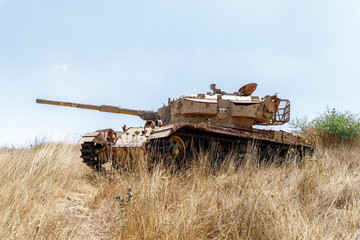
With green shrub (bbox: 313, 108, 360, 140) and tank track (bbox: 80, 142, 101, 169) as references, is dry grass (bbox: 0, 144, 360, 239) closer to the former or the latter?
tank track (bbox: 80, 142, 101, 169)

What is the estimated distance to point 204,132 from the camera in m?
7.35

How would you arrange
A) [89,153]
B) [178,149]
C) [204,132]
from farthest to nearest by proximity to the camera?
[89,153]
[204,132]
[178,149]

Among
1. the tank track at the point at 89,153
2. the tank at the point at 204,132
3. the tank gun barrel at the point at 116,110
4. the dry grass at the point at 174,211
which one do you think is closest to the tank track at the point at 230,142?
the tank at the point at 204,132

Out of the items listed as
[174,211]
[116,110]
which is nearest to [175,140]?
[174,211]

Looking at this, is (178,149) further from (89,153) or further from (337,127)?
(337,127)

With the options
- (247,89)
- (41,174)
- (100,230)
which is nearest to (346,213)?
(100,230)

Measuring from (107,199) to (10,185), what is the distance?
160 centimetres

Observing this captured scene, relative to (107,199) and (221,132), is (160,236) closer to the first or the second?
(107,199)

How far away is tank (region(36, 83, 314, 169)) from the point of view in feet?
22.7

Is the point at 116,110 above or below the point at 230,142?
above

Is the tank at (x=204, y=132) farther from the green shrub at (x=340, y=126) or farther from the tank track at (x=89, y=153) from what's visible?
the green shrub at (x=340, y=126)

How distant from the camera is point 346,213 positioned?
3939 millimetres

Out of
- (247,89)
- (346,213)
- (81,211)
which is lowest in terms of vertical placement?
(81,211)

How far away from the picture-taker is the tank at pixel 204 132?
693 cm
